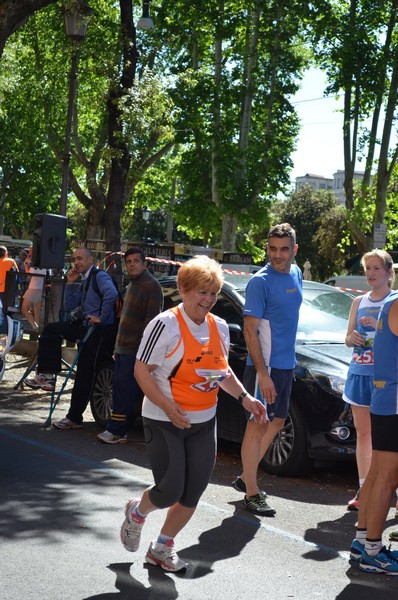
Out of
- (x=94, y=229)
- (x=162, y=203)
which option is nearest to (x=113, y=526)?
(x=94, y=229)

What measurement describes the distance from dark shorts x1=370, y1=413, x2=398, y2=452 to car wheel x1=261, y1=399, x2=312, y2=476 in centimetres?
259

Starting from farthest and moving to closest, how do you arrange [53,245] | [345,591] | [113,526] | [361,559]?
[53,245]
[113,526]
[361,559]
[345,591]

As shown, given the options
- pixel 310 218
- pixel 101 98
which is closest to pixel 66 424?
pixel 101 98

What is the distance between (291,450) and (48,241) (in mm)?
6863

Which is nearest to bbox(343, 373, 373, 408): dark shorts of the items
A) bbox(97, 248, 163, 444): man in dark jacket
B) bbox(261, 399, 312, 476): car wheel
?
bbox(261, 399, 312, 476): car wheel

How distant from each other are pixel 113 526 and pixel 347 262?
189ft

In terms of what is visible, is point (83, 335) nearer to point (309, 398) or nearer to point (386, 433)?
point (309, 398)

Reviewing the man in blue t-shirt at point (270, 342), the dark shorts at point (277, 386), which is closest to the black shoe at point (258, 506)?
the man in blue t-shirt at point (270, 342)

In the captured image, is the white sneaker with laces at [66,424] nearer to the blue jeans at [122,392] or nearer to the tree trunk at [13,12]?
the blue jeans at [122,392]

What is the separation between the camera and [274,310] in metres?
7.31

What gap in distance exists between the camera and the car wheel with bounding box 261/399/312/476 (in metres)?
8.31

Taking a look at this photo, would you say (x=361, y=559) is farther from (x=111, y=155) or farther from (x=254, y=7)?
(x=254, y=7)

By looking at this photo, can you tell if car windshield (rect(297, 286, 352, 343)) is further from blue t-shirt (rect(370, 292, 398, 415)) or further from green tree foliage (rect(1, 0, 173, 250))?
green tree foliage (rect(1, 0, 173, 250))

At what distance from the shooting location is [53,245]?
14.4m
